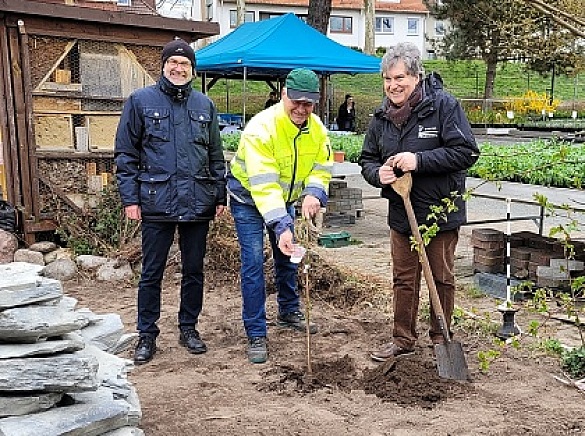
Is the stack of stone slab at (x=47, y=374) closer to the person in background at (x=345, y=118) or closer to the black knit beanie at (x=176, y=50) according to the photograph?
the black knit beanie at (x=176, y=50)

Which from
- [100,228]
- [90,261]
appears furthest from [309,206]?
[100,228]

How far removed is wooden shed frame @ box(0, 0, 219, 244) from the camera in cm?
706

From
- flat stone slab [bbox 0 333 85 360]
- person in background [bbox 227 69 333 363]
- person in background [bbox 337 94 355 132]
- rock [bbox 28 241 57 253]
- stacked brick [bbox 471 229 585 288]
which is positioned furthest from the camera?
person in background [bbox 337 94 355 132]

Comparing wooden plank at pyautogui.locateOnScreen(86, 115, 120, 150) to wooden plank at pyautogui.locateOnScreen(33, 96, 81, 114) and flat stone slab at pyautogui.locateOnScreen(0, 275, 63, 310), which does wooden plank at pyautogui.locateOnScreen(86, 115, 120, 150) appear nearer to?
wooden plank at pyautogui.locateOnScreen(33, 96, 81, 114)

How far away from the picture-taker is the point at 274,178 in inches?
169

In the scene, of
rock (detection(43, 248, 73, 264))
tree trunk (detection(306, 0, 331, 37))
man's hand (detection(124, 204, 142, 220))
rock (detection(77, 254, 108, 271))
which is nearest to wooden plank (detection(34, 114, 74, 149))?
rock (detection(43, 248, 73, 264))

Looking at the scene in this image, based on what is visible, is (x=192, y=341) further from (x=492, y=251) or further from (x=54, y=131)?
(x=54, y=131)

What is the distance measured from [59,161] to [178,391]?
416cm

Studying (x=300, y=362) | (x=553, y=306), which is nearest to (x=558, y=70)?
(x=553, y=306)

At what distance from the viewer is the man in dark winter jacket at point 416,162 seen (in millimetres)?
4113

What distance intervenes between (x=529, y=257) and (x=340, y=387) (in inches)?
114

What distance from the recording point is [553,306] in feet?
19.2

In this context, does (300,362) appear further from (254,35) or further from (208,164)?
(254,35)

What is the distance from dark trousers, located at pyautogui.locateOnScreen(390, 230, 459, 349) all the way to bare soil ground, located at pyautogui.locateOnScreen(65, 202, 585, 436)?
20 centimetres
